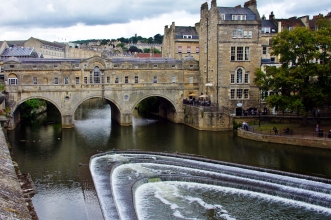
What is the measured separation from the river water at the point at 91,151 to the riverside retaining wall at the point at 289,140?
0.78 metres

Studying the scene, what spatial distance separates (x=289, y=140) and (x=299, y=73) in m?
6.87

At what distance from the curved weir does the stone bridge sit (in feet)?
69.9

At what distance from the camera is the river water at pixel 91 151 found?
24.2 meters

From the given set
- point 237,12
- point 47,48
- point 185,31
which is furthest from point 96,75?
point 47,48

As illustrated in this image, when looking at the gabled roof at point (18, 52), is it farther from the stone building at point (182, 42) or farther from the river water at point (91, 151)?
the stone building at point (182, 42)

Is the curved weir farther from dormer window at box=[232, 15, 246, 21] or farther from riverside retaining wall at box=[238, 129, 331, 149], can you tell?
dormer window at box=[232, 15, 246, 21]

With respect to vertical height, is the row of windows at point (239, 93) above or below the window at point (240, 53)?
below

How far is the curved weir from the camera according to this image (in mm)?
22359

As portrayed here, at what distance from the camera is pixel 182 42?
6944 cm

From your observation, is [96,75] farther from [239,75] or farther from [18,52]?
[18,52]

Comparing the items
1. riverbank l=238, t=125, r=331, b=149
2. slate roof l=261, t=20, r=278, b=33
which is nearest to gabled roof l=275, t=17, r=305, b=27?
slate roof l=261, t=20, r=278, b=33

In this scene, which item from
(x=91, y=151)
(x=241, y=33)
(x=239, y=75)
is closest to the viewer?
(x=91, y=151)

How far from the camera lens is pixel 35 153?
122 ft

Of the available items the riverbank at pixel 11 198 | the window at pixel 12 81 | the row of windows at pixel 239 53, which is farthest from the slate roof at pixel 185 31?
the riverbank at pixel 11 198
